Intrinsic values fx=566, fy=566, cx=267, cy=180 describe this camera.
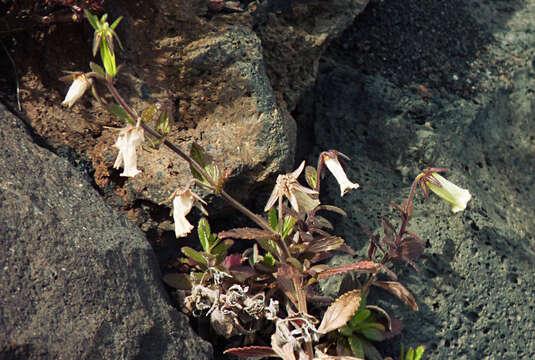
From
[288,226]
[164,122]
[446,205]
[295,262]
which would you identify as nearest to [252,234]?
[295,262]

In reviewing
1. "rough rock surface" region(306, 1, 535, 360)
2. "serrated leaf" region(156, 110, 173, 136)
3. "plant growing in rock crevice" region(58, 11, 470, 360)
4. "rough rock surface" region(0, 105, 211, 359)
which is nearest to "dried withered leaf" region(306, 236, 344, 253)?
"plant growing in rock crevice" region(58, 11, 470, 360)

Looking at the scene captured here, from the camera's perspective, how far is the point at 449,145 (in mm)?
2322

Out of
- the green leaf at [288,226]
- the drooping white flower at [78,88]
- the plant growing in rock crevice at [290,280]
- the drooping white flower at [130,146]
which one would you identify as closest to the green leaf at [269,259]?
the plant growing in rock crevice at [290,280]

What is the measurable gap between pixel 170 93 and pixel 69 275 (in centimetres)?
80

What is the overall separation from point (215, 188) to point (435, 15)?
167 centimetres

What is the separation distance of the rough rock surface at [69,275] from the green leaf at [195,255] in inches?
4.4

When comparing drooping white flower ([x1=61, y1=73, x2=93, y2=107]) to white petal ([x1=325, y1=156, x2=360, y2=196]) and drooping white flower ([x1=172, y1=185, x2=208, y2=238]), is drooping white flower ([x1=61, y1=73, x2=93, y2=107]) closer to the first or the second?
drooping white flower ([x1=172, y1=185, x2=208, y2=238])

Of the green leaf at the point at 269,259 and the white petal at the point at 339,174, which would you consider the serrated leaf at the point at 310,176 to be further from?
the green leaf at the point at 269,259

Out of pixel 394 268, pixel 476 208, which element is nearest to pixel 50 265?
pixel 394 268

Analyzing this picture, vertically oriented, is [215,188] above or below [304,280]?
above

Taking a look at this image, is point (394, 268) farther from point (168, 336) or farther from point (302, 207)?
point (168, 336)

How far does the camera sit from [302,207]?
1.56 metres

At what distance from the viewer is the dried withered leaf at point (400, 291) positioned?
1886mm

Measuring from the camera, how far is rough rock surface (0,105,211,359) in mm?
1482
